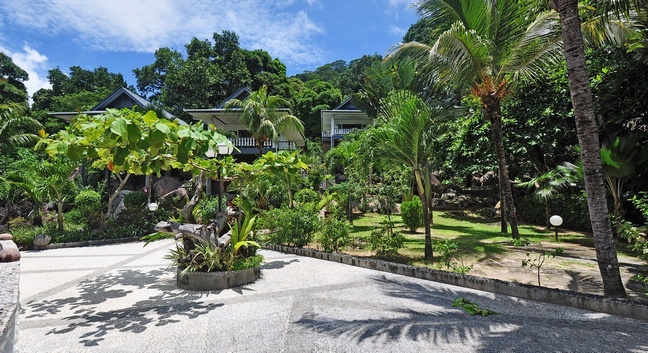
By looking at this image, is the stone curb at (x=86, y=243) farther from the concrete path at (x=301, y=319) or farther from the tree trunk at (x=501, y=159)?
the tree trunk at (x=501, y=159)

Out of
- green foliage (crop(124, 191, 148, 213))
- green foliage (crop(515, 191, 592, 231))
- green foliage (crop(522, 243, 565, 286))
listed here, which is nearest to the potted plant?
green foliage (crop(522, 243, 565, 286))

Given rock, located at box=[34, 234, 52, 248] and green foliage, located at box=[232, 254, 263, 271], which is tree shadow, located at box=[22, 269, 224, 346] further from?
rock, located at box=[34, 234, 52, 248]

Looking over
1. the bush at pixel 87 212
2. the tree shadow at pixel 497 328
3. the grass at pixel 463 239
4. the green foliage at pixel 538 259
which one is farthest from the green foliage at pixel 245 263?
the bush at pixel 87 212

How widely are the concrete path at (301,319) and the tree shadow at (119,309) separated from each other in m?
0.02

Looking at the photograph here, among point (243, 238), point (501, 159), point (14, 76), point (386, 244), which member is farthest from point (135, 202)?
point (14, 76)

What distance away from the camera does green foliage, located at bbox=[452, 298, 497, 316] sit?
4.44 meters

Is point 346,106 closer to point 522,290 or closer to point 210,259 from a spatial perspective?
point 210,259

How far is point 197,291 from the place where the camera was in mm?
5844

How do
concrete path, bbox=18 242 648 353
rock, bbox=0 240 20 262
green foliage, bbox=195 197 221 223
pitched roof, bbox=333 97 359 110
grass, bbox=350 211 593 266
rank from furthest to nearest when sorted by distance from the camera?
pitched roof, bbox=333 97 359 110, green foliage, bbox=195 197 221 223, grass, bbox=350 211 593 266, rock, bbox=0 240 20 262, concrete path, bbox=18 242 648 353

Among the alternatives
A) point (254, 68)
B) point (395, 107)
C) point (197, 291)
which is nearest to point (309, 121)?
point (254, 68)

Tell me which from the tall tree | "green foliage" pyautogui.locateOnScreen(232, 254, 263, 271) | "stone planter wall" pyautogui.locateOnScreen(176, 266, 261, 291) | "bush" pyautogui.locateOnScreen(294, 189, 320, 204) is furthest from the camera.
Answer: the tall tree

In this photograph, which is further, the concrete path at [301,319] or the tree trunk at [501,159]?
the tree trunk at [501,159]

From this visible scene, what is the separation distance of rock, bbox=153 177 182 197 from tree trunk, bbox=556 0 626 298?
71.8 feet

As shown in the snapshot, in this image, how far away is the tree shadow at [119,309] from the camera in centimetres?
429
